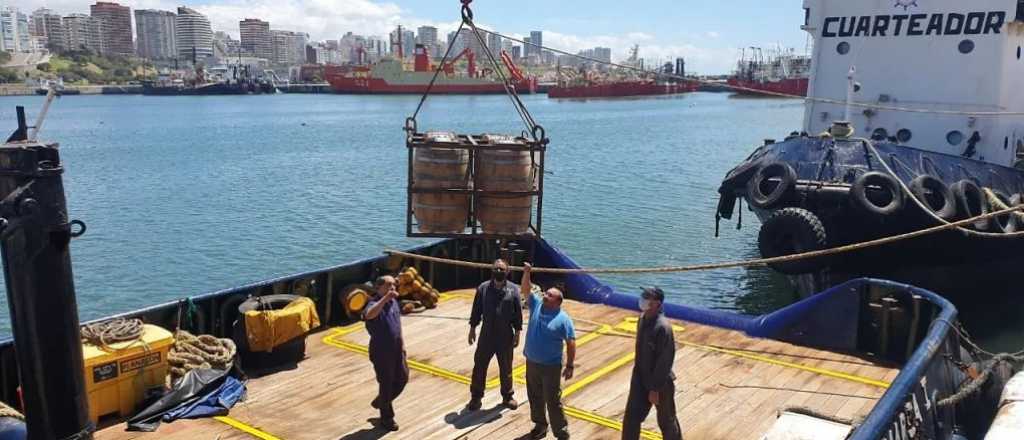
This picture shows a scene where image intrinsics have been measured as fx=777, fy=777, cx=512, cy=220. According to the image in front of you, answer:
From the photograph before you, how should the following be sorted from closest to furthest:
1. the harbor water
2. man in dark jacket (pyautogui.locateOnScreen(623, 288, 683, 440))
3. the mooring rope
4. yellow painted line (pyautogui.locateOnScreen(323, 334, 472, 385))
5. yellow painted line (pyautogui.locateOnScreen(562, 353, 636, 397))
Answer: man in dark jacket (pyautogui.locateOnScreen(623, 288, 683, 440))
yellow painted line (pyautogui.locateOnScreen(562, 353, 636, 397))
yellow painted line (pyautogui.locateOnScreen(323, 334, 472, 385))
the mooring rope
the harbor water

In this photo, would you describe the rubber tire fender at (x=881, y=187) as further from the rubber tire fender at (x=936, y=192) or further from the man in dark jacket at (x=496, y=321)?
the man in dark jacket at (x=496, y=321)

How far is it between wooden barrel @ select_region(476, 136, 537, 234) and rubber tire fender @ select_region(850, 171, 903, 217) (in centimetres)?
694

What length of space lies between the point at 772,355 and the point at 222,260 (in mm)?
17842

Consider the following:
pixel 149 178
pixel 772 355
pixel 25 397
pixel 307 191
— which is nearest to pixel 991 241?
pixel 772 355

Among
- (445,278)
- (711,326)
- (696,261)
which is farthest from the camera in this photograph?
(696,261)

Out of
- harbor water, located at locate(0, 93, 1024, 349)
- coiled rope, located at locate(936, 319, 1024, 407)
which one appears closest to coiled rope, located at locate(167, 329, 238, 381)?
coiled rope, located at locate(936, 319, 1024, 407)

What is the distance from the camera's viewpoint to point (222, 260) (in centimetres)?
2277

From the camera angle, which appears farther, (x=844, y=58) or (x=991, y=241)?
(x=844, y=58)

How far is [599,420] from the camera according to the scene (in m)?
7.38

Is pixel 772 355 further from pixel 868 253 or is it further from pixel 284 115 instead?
pixel 284 115

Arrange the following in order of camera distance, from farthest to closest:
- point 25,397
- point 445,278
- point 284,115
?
1. point 284,115
2. point 445,278
3. point 25,397

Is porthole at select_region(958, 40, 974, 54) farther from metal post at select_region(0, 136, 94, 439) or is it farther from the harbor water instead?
metal post at select_region(0, 136, 94, 439)

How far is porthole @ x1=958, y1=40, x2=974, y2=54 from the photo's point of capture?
51.3 ft

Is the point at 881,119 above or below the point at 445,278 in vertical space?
above
